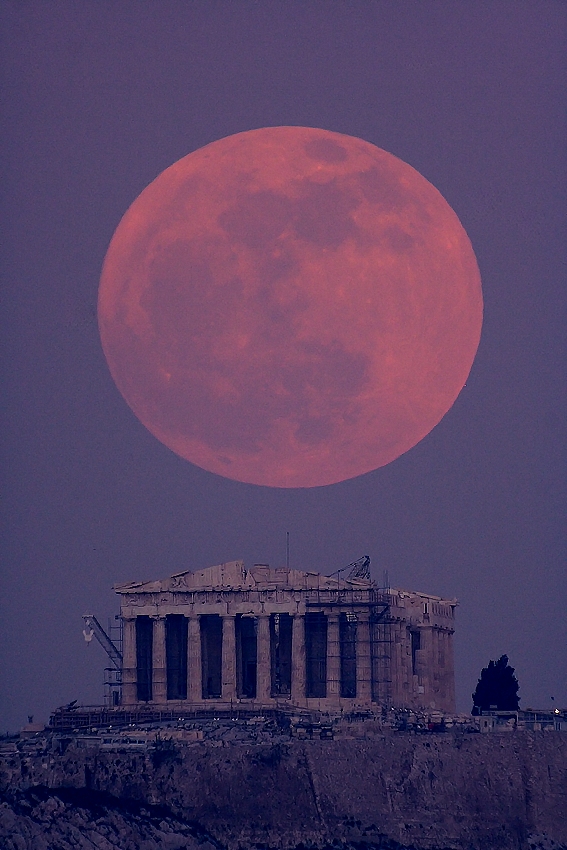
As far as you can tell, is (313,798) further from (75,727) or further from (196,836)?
(75,727)

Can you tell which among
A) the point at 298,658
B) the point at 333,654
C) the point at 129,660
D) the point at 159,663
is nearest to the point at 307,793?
the point at 333,654

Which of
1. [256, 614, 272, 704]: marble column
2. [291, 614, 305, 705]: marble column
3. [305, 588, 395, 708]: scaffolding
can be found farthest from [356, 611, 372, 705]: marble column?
[256, 614, 272, 704]: marble column

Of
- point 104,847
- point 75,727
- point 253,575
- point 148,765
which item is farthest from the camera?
point 253,575

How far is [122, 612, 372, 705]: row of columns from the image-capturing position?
137 meters

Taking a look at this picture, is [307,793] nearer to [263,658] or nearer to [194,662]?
[263,658]

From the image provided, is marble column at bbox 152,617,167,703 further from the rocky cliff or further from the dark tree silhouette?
the rocky cliff

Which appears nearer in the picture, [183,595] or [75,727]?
[75,727]

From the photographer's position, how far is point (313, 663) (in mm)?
139875

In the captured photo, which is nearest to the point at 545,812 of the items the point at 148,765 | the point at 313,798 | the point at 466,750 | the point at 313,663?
the point at 466,750

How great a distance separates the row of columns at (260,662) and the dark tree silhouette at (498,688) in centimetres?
665

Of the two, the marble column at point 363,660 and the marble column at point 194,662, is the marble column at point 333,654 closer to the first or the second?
the marble column at point 363,660

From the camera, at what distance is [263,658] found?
138125 mm

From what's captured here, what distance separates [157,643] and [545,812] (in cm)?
3344

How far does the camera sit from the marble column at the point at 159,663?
138875 mm
